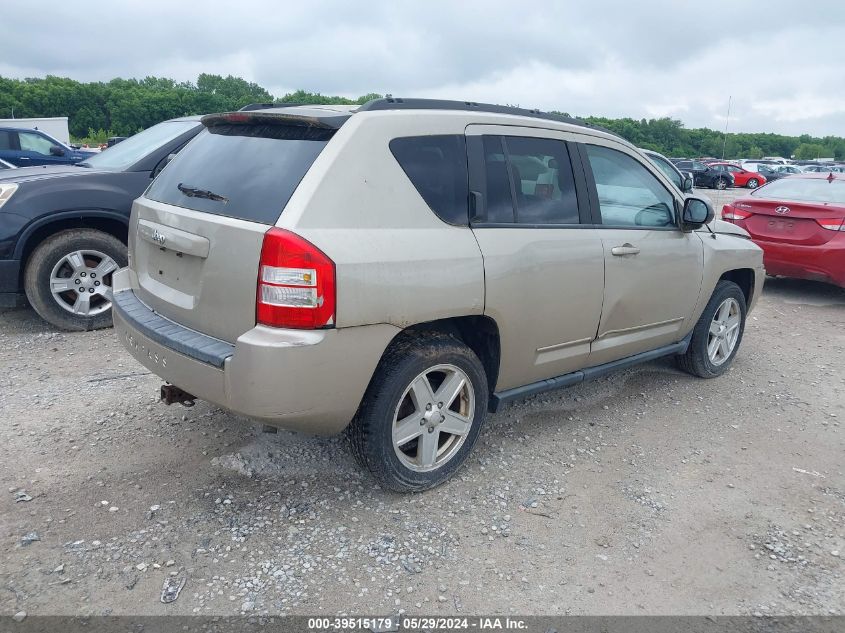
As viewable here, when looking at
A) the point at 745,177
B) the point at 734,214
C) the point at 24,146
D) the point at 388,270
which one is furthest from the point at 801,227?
the point at 745,177

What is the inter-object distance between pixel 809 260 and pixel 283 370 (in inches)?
268

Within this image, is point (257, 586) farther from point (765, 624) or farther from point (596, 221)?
point (596, 221)

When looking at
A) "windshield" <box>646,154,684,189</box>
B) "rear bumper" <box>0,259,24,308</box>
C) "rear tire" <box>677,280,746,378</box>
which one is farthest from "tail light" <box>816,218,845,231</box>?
"rear bumper" <box>0,259,24,308</box>

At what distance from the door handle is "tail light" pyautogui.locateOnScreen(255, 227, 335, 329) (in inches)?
74.8

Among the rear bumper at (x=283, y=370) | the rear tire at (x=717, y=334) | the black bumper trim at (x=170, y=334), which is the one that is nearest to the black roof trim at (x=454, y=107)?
the rear bumper at (x=283, y=370)

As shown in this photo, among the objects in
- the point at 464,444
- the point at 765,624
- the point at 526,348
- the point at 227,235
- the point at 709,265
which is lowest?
the point at 765,624

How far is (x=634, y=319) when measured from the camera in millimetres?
4141

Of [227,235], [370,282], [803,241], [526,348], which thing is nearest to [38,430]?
[227,235]

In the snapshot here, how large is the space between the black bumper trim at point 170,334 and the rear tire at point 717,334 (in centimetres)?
354

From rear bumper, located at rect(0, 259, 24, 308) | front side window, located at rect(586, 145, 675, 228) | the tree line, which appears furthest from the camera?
the tree line

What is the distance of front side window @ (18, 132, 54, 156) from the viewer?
14.4 meters

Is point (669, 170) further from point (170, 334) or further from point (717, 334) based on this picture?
point (170, 334)

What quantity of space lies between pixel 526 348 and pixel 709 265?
1913 mm

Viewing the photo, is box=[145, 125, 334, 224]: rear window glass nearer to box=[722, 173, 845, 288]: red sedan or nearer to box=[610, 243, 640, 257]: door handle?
box=[610, 243, 640, 257]: door handle
